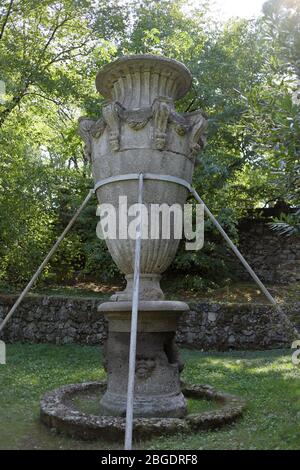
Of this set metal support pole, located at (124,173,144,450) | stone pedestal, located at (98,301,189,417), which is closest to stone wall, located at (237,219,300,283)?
stone pedestal, located at (98,301,189,417)

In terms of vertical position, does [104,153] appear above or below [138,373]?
above

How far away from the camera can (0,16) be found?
1202cm

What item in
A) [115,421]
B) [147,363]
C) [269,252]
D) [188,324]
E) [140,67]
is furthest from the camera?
[269,252]

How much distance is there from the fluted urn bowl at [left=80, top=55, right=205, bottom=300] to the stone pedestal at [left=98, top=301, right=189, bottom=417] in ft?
0.85

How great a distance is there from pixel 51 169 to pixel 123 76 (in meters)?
8.17

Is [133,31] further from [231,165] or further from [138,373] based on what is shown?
[138,373]

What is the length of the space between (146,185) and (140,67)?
1.21 metres

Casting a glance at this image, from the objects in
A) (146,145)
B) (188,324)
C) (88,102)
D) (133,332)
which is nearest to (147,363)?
(133,332)

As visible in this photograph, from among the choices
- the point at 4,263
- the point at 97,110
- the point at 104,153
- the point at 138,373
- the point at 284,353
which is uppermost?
the point at 97,110

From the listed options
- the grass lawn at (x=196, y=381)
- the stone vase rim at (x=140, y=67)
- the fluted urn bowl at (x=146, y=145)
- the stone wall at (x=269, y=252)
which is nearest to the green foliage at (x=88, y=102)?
the stone wall at (x=269, y=252)

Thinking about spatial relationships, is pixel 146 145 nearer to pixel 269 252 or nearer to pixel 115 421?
pixel 115 421

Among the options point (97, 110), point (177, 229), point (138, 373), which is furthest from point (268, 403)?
point (97, 110)

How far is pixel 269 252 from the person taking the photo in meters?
14.0

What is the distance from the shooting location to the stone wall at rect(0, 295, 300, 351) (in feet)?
30.9
